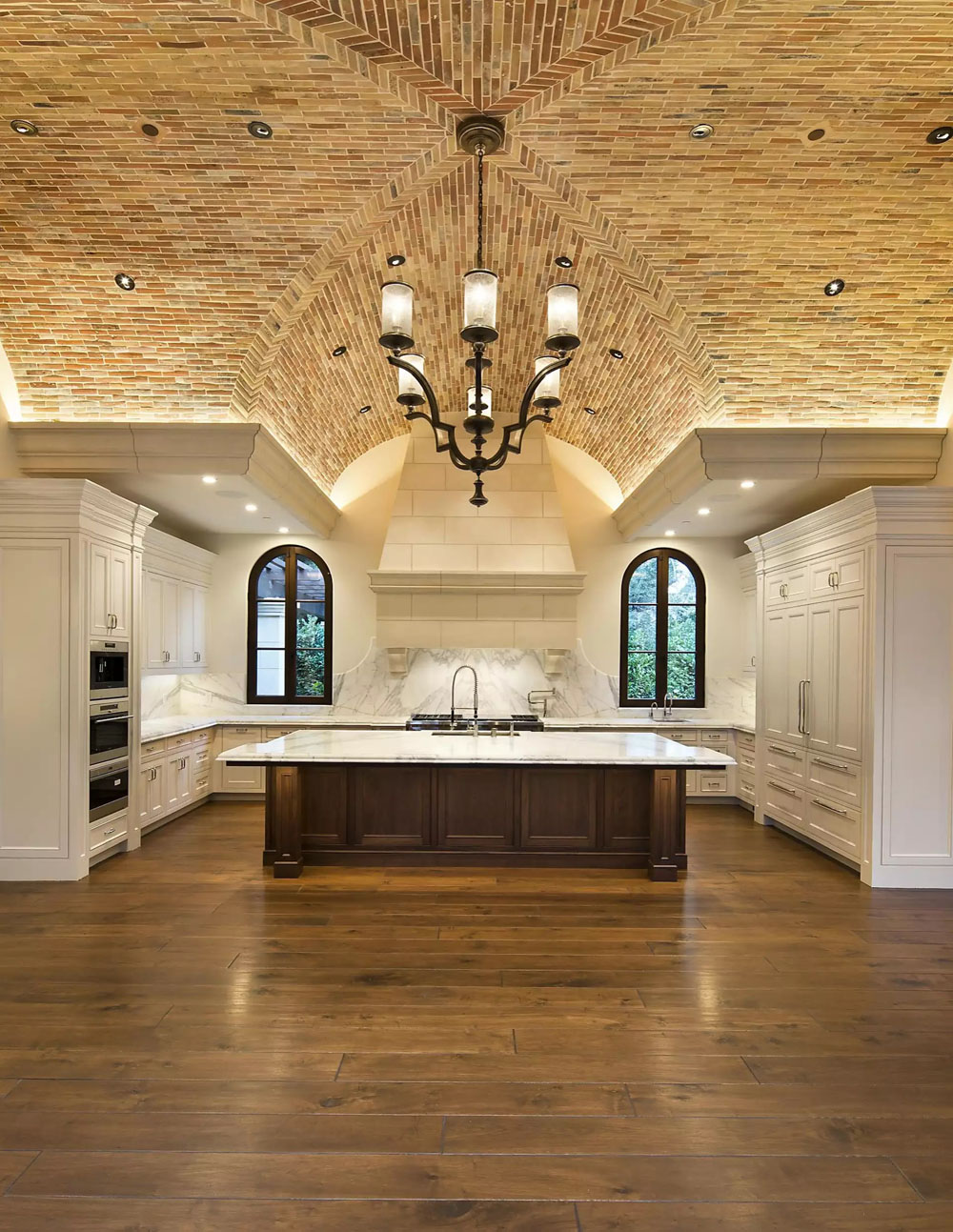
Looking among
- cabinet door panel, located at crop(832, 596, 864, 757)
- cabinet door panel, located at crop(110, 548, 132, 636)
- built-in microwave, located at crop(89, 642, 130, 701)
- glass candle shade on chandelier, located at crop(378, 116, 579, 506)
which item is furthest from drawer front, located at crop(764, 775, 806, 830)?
cabinet door panel, located at crop(110, 548, 132, 636)

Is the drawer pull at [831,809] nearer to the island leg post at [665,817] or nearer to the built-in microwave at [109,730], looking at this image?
the island leg post at [665,817]

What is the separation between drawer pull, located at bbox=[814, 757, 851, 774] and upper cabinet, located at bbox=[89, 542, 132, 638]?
5.55m

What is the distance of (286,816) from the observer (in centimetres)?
528

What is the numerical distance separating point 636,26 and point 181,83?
224 cm

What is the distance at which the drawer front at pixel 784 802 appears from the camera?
20.7ft

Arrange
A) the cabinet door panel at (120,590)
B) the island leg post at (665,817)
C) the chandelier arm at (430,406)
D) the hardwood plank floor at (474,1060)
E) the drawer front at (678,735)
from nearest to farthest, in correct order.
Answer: the hardwood plank floor at (474,1060) < the chandelier arm at (430,406) < the island leg post at (665,817) < the cabinet door panel at (120,590) < the drawer front at (678,735)

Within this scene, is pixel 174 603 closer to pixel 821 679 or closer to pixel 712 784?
pixel 712 784

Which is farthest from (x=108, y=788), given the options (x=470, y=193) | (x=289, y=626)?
(x=470, y=193)

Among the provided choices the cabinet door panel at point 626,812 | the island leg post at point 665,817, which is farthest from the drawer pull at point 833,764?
the cabinet door panel at point 626,812

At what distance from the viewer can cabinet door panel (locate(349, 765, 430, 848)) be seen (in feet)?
17.7

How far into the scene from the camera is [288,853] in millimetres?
5219

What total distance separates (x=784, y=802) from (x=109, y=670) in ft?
18.8

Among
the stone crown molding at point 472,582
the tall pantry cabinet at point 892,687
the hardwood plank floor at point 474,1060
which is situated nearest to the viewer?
the hardwood plank floor at point 474,1060

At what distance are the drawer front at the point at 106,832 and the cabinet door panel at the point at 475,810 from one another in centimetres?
244
